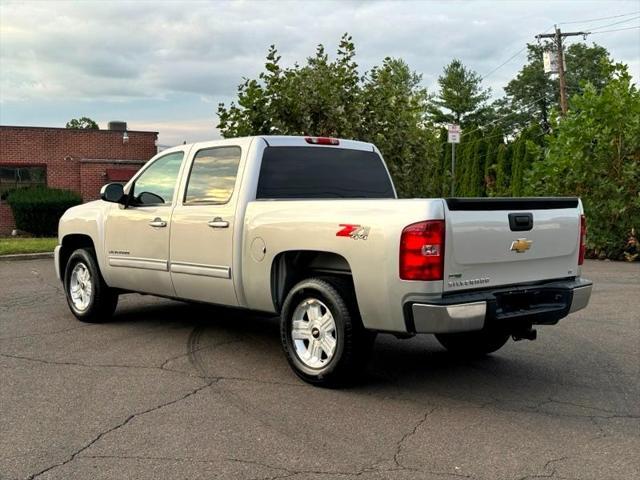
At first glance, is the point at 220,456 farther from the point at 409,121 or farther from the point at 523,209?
the point at 409,121

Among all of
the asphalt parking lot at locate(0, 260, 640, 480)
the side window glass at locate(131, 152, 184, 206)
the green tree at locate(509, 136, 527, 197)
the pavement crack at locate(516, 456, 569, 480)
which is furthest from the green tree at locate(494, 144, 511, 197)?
the pavement crack at locate(516, 456, 569, 480)

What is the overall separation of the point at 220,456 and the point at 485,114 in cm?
6426

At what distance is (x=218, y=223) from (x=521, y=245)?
2520mm

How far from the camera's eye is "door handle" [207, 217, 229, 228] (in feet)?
19.9

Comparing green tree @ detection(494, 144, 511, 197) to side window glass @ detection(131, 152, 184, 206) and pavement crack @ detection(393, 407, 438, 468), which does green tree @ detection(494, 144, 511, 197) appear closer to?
side window glass @ detection(131, 152, 184, 206)

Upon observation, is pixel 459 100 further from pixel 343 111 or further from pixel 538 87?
pixel 343 111

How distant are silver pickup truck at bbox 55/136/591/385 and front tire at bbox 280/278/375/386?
0.01 metres

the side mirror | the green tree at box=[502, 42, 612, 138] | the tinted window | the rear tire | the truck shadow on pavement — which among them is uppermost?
the green tree at box=[502, 42, 612, 138]

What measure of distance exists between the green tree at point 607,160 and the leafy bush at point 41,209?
625 inches

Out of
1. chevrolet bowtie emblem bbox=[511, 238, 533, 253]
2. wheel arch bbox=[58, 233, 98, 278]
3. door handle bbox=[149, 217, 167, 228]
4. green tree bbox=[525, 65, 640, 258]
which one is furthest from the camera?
green tree bbox=[525, 65, 640, 258]

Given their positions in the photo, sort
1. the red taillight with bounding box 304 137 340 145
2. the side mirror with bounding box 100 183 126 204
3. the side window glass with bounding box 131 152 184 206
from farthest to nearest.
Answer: the side mirror with bounding box 100 183 126 204, the side window glass with bounding box 131 152 184 206, the red taillight with bounding box 304 137 340 145

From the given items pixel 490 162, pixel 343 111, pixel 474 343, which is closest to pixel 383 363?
pixel 474 343

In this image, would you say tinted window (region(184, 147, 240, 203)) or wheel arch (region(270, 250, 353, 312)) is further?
tinted window (region(184, 147, 240, 203))

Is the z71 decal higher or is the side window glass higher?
the side window glass
